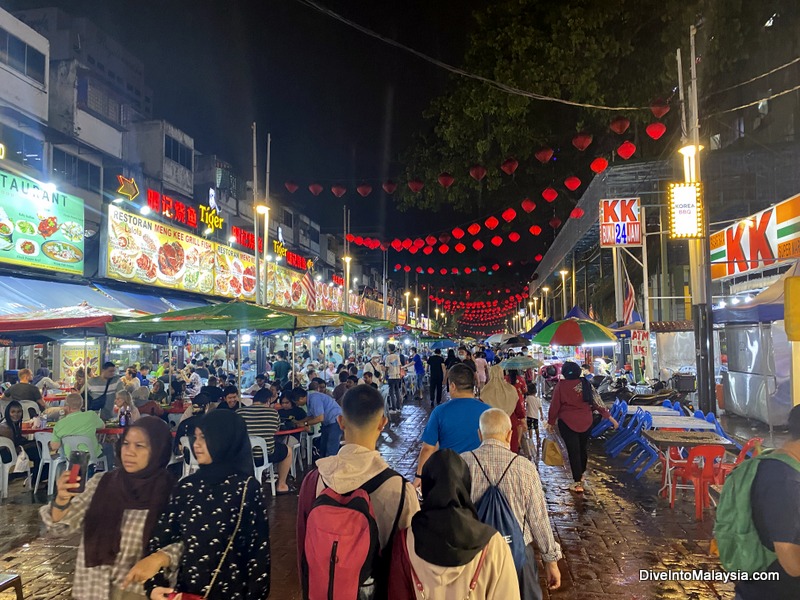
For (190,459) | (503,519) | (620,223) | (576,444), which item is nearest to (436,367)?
(620,223)

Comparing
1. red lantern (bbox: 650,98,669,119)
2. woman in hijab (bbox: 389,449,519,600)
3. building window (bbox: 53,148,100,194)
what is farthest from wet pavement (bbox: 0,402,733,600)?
building window (bbox: 53,148,100,194)

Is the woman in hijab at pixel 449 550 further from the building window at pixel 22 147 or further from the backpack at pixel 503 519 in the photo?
the building window at pixel 22 147

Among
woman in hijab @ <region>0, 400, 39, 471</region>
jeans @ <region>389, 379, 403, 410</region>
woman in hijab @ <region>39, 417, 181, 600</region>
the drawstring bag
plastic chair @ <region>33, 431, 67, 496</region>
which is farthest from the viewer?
jeans @ <region>389, 379, 403, 410</region>

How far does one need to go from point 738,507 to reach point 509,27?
14.4 metres

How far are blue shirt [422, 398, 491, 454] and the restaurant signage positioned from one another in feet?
47.2

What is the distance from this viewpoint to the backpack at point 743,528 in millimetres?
2492

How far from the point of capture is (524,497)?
3.12m

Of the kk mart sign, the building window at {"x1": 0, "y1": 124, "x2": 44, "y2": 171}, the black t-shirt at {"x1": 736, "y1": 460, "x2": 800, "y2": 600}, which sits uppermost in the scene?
the building window at {"x1": 0, "y1": 124, "x2": 44, "y2": 171}

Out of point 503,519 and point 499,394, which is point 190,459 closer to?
point 499,394

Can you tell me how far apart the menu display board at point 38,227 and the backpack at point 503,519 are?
44.4ft

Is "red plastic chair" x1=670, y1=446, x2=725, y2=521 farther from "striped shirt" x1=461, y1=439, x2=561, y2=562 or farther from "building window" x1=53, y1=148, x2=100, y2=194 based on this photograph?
"building window" x1=53, y1=148, x2=100, y2=194

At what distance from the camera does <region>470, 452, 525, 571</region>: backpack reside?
295cm

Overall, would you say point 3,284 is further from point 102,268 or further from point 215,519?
point 215,519

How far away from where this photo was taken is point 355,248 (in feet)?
169
